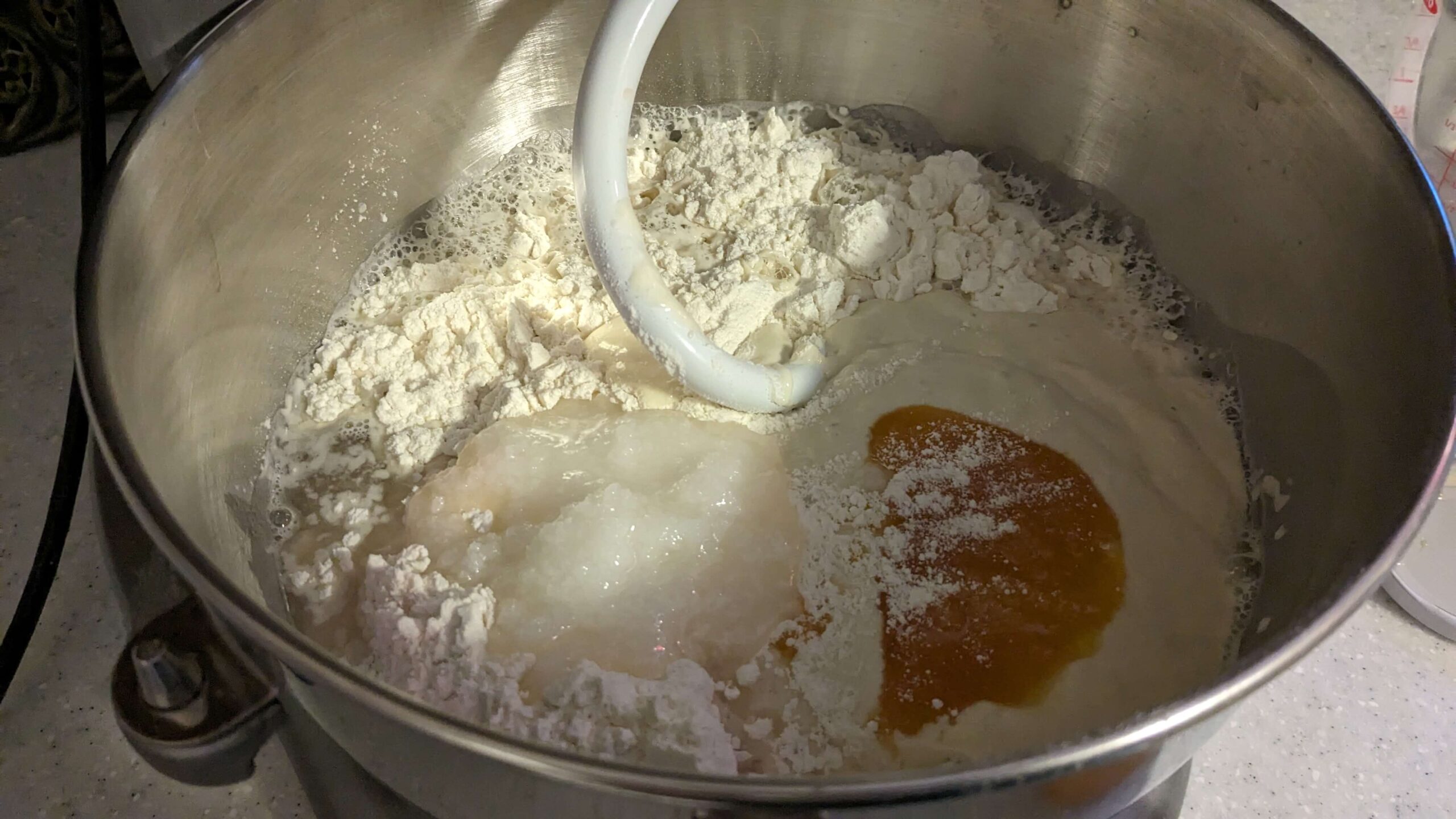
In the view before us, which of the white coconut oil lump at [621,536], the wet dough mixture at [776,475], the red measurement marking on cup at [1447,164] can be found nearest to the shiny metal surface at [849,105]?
the wet dough mixture at [776,475]

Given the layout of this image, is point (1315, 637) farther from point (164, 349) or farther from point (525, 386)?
point (164, 349)

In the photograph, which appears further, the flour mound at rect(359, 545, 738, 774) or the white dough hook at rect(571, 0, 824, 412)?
the white dough hook at rect(571, 0, 824, 412)

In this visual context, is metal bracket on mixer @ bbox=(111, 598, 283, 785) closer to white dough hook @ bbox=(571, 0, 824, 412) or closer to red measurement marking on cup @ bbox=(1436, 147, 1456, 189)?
white dough hook @ bbox=(571, 0, 824, 412)

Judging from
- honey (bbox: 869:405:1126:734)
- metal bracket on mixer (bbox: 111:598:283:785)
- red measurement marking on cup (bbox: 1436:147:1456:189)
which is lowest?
honey (bbox: 869:405:1126:734)

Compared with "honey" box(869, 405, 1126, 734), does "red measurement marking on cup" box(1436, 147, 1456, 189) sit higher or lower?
higher

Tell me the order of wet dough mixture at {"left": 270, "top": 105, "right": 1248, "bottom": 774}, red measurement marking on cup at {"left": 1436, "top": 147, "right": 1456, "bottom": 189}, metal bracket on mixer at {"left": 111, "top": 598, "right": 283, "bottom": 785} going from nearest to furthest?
metal bracket on mixer at {"left": 111, "top": 598, "right": 283, "bottom": 785} → wet dough mixture at {"left": 270, "top": 105, "right": 1248, "bottom": 774} → red measurement marking on cup at {"left": 1436, "top": 147, "right": 1456, "bottom": 189}

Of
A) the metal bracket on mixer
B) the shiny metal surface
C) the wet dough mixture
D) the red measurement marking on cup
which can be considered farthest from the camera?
the red measurement marking on cup

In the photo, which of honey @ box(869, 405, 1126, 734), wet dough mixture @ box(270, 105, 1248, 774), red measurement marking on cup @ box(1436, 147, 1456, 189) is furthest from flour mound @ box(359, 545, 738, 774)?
red measurement marking on cup @ box(1436, 147, 1456, 189)
